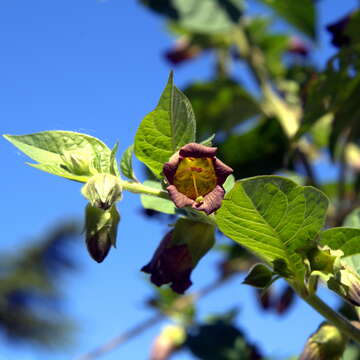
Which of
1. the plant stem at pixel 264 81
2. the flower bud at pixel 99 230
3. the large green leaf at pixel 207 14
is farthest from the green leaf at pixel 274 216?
the large green leaf at pixel 207 14

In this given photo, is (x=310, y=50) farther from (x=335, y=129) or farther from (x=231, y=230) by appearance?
(x=231, y=230)

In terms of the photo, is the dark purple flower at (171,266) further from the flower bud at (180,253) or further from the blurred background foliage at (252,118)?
the blurred background foliage at (252,118)

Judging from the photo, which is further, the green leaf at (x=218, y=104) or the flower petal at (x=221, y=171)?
the green leaf at (x=218, y=104)

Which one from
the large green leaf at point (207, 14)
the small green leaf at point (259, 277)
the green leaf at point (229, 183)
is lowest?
the small green leaf at point (259, 277)

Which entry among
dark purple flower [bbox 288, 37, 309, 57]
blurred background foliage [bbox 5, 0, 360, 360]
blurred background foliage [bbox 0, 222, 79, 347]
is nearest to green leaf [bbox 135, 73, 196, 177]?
blurred background foliage [bbox 5, 0, 360, 360]

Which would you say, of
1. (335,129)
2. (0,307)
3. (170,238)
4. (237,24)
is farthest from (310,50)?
(0,307)

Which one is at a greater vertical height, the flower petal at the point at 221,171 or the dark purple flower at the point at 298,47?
the dark purple flower at the point at 298,47

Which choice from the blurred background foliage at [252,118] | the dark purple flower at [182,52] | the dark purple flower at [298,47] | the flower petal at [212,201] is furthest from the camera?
the dark purple flower at [182,52]

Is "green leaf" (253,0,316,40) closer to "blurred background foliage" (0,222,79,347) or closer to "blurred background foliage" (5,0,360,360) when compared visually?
"blurred background foliage" (5,0,360,360)
